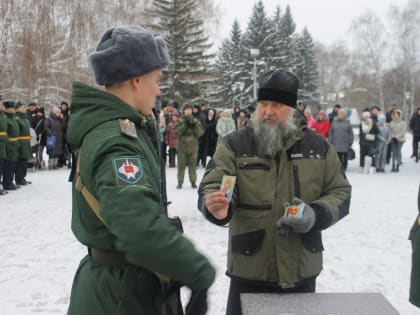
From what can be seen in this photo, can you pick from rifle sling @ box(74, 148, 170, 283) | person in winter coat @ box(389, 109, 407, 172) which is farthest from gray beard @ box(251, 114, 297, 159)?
person in winter coat @ box(389, 109, 407, 172)

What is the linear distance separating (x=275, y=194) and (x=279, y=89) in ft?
2.03

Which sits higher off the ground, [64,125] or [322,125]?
[322,125]

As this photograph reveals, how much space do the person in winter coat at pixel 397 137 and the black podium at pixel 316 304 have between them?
42.0 feet

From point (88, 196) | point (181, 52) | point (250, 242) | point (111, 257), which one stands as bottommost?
point (250, 242)

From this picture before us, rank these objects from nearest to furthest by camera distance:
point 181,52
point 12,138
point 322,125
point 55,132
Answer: point 12,138
point 55,132
point 322,125
point 181,52

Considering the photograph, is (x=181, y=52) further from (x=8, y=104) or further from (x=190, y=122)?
(x=8, y=104)

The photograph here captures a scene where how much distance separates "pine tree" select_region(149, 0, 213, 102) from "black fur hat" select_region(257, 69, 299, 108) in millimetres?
31586

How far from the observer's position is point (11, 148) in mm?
10406

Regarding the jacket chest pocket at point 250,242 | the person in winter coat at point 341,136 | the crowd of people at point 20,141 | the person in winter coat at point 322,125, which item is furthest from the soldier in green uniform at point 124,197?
the person in winter coat at point 322,125

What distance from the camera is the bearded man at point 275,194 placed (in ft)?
8.04

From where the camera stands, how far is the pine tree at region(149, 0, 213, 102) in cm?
3475

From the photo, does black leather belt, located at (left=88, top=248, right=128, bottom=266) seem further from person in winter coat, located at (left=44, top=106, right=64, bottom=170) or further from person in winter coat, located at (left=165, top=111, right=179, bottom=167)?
person in winter coat, located at (left=44, top=106, right=64, bottom=170)

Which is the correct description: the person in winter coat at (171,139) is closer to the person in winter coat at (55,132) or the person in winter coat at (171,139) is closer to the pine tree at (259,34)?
the person in winter coat at (55,132)

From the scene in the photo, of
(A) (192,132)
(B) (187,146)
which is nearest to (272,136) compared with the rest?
(B) (187,146)
